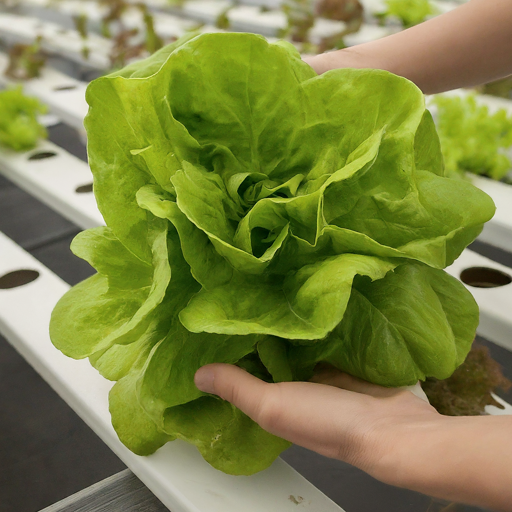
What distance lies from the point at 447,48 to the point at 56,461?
1.94 ft

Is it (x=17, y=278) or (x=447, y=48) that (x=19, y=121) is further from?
(x=447, y=48)

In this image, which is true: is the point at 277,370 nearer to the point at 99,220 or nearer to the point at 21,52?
the point at 99,220

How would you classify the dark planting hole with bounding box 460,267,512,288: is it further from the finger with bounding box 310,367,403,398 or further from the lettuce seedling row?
the lettuce seedling row

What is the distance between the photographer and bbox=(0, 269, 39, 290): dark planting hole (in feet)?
2.43

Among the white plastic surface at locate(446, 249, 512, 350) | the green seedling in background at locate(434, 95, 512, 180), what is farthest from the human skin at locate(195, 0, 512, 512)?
the green seedling in background at locate(434, 95, 512, 180)

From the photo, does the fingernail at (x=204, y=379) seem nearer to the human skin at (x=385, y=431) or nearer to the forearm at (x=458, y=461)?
the human skin at (x=385, y=431)

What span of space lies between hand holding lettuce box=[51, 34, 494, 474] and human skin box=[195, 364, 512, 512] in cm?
2

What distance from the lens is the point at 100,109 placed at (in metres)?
0.40

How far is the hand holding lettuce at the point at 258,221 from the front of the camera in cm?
37

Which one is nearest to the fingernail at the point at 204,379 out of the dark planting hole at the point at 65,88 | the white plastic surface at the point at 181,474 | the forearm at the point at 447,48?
the white plastic surface at the point at 181,474

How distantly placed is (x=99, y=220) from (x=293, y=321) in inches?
22.1

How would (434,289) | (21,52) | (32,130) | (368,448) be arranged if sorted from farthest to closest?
(21,52) < (32,130) < (434,289) < (368,448)

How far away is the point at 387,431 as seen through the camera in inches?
13.6

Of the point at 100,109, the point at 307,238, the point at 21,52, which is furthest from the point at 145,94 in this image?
the point at 21,52
